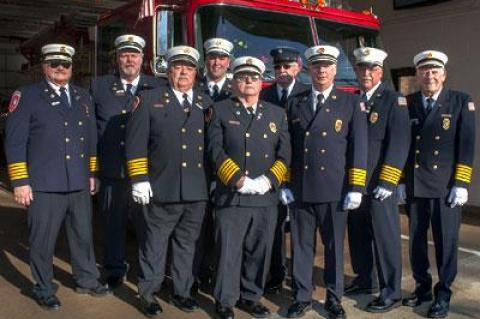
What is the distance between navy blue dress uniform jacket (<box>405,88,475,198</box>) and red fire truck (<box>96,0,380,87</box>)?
56.7 inches

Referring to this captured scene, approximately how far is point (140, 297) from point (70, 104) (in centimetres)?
140

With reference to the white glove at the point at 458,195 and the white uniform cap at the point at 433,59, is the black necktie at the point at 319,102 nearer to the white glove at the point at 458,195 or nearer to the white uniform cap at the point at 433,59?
the white uniform cap at the point at 433,59

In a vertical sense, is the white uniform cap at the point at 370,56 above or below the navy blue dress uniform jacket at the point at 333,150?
above

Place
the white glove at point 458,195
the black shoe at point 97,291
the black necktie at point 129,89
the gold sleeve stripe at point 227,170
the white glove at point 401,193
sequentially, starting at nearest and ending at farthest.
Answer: the gold sleeve stripe at point 227,170 → the white glove at point 458,195 → the white glove at point 401,193 → the black shoe at point 97,291 → the black necktie at point 129,89

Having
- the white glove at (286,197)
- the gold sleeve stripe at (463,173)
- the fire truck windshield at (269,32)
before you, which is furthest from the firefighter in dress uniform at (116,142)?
the gold sleeve stripe at (463,173)

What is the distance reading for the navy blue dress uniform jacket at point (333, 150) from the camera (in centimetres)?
373

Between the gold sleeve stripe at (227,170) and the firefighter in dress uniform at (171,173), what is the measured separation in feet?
0.78

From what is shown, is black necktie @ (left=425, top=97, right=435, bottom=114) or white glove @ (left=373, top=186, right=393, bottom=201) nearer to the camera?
white glove @ (left=373, top=186, right=393, bottom=201)

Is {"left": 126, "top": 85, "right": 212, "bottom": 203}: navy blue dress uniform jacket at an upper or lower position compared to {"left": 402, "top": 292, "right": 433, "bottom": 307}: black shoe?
upper

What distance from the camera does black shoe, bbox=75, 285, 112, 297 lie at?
416cm

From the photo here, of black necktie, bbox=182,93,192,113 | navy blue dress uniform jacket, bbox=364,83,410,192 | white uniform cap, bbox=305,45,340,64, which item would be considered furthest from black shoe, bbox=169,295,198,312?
white uniform cap, bbox=305,45,340,64

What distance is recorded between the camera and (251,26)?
5168 millimetres

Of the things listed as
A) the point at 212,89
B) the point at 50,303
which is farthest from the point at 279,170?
the point at 50,303

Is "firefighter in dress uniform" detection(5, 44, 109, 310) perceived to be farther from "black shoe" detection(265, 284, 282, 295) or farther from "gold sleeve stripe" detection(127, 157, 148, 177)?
"black shoe" detection(265, 284, 282, 295)
